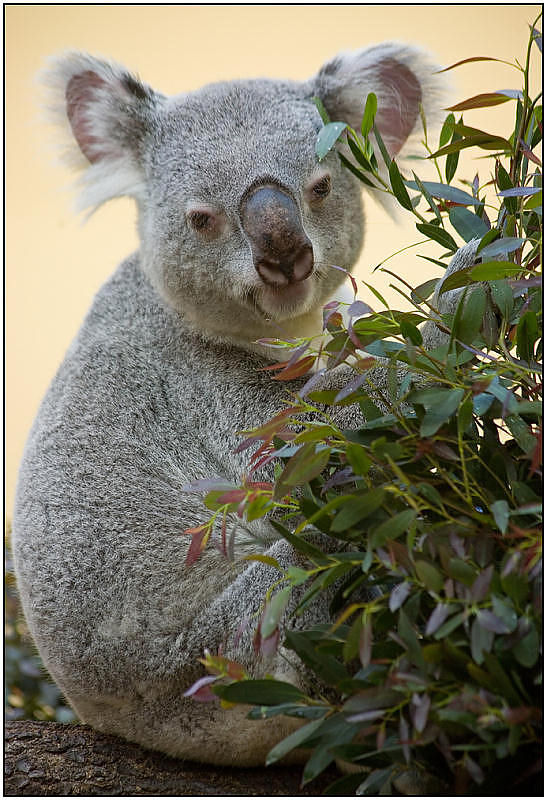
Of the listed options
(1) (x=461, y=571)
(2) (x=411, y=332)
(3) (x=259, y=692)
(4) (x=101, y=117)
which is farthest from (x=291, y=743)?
(4) (x=101, y=117)

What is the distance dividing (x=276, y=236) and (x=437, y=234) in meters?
0.32

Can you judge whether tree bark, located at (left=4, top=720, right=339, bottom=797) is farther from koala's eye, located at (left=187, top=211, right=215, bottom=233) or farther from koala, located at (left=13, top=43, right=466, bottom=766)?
koala's eye, located at (left=187, top=211, right=215, bottom=233)

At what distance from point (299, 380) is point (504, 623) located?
0.92 metres

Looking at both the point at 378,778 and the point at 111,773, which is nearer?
the point at 378,778

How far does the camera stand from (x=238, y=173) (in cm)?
165

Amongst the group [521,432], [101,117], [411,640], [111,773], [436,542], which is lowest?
[111,773]

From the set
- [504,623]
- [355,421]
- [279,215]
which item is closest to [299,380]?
[355,421]

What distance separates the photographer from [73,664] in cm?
162

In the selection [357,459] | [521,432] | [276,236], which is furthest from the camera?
[276,236]

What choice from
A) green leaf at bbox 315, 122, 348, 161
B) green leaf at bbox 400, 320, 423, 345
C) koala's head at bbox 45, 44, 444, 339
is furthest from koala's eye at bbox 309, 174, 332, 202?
green leaf at bbox 400, 320, 423, 345

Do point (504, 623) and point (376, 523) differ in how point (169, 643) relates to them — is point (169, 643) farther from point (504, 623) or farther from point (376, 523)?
point (504, 623)

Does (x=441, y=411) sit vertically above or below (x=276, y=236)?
below

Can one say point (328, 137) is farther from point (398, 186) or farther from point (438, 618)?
point (438, 618)

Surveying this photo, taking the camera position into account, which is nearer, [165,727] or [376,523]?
[376,523]
